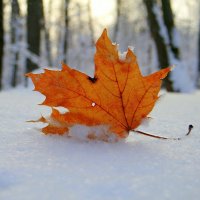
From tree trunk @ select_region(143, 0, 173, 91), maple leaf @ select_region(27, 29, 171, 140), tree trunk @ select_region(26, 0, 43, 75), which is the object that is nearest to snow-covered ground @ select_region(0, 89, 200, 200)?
maple leaf @ select_region(27, 29, 171, 140)

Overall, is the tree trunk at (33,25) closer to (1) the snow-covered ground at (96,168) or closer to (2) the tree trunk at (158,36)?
(2) the tree trunk at (158,36)

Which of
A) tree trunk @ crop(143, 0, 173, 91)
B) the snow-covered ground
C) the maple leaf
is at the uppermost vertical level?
tree trunk @ crop(143, 0, 173, 91)

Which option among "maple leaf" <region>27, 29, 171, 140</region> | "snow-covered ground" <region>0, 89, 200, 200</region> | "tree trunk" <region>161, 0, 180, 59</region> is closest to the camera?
"snow-covered ground" <region>0, 89, 200, 200</region>

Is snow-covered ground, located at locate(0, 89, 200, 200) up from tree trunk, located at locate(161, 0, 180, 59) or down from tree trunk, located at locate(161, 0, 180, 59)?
down

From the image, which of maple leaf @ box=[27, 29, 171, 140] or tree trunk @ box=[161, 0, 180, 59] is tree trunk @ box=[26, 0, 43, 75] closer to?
tree trunk @ box=[161, 0, 180, 59]

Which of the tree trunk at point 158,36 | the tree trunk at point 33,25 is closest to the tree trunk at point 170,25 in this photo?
the tree trunk at point 158,36

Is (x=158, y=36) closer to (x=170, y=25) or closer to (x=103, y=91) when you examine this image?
(x=170, y=25)
